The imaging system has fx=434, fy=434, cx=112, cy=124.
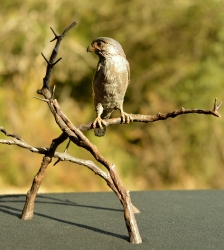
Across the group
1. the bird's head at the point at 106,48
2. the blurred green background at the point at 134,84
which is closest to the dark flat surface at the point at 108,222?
the bird's head at the point at 106,48

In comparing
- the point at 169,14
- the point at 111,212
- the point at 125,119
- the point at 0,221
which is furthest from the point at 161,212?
the point at 169,14

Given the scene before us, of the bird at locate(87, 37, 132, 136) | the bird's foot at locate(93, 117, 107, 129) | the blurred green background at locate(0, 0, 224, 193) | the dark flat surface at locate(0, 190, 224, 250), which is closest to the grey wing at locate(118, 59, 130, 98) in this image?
the bird at locate(87, 37, 132, 136)

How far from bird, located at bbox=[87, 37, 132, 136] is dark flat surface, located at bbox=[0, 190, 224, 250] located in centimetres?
41

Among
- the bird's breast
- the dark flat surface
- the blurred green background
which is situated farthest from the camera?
the blurred green background

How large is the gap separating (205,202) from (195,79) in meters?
3.01

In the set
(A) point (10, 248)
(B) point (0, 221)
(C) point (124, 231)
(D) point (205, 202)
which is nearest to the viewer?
(A) point (10, 248)

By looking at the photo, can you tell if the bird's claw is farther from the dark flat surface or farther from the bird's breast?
the dark flat surface

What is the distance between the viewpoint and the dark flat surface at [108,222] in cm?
143

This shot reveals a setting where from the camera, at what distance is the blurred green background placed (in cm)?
490

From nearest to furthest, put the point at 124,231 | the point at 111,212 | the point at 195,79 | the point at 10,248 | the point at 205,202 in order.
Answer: the point at 10,248 → the point at 124,231 → the point at 111,212 → the point at 205,202 → the point at 195,79

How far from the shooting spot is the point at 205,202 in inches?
87.3

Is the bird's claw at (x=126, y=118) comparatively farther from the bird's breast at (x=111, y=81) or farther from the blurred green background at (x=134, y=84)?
the blurred green background at (x=134, y=84)

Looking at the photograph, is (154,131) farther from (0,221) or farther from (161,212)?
(0,221)

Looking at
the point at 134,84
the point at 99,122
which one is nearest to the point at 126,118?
the point at 99,122
